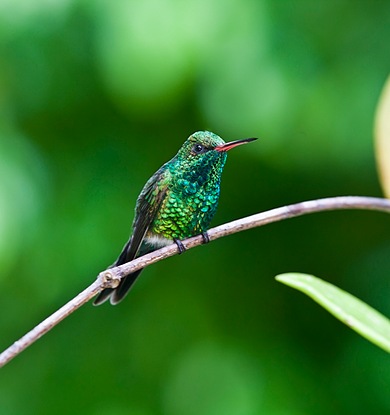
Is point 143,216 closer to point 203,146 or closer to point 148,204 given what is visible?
point 148,204

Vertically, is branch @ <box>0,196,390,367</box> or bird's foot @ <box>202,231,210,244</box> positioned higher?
branch @ <box>0,196,390,367</box>

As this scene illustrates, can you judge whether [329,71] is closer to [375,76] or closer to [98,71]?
[375,76]

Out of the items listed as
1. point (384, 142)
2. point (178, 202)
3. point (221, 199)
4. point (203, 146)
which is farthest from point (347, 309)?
point (221, 199)

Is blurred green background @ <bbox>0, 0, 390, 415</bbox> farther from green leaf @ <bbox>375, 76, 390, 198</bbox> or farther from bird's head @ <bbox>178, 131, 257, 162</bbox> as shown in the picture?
green leaf @ <bbox>375, 76, 390, 198</bbox>

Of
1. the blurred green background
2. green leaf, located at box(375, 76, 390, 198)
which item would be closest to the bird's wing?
green leaf, located at box(375, 76, 390, 198)

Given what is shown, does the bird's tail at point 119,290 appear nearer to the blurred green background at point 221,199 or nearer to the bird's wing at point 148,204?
the bird's wing at point 148,204

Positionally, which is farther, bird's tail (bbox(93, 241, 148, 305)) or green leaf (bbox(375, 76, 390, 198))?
bird's tail (bbox(93, 241, 148, 305))
